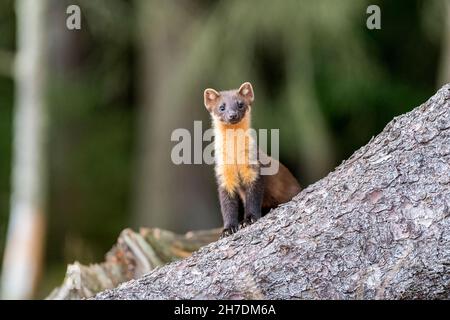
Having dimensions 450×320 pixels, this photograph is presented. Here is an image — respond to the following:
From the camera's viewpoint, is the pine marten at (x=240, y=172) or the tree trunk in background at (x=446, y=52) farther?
the tree trunk in background at (x=446, y=52)

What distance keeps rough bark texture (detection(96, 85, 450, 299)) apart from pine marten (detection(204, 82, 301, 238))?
124 cm

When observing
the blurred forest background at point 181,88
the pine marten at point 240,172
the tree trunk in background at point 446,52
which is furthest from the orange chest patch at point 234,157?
the tree trunk in background at point 446,52

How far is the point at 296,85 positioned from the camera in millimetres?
15750

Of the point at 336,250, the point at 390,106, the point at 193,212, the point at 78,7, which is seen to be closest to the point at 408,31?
the point at 390,106

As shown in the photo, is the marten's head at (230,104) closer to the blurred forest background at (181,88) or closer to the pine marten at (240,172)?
the pine marten at (240,172)

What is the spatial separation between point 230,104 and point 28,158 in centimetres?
777

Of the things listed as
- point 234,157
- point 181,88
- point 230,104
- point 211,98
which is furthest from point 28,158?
point 234,157

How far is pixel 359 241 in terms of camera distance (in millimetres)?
5395

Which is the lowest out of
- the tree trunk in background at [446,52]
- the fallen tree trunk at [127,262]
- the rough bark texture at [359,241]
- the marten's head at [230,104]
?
the fallen tree trunk at [127,262]

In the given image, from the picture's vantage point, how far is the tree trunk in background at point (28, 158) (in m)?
14.4

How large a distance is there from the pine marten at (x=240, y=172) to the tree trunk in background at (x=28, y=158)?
291 inches

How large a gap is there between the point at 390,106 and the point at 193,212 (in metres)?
3.74

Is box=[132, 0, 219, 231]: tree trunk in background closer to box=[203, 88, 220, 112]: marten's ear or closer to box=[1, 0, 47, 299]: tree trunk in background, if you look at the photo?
box=[1, 0, 47, 299]: tree trunk in background

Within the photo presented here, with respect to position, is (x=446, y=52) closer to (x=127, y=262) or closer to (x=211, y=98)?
(x=211, y=98)
